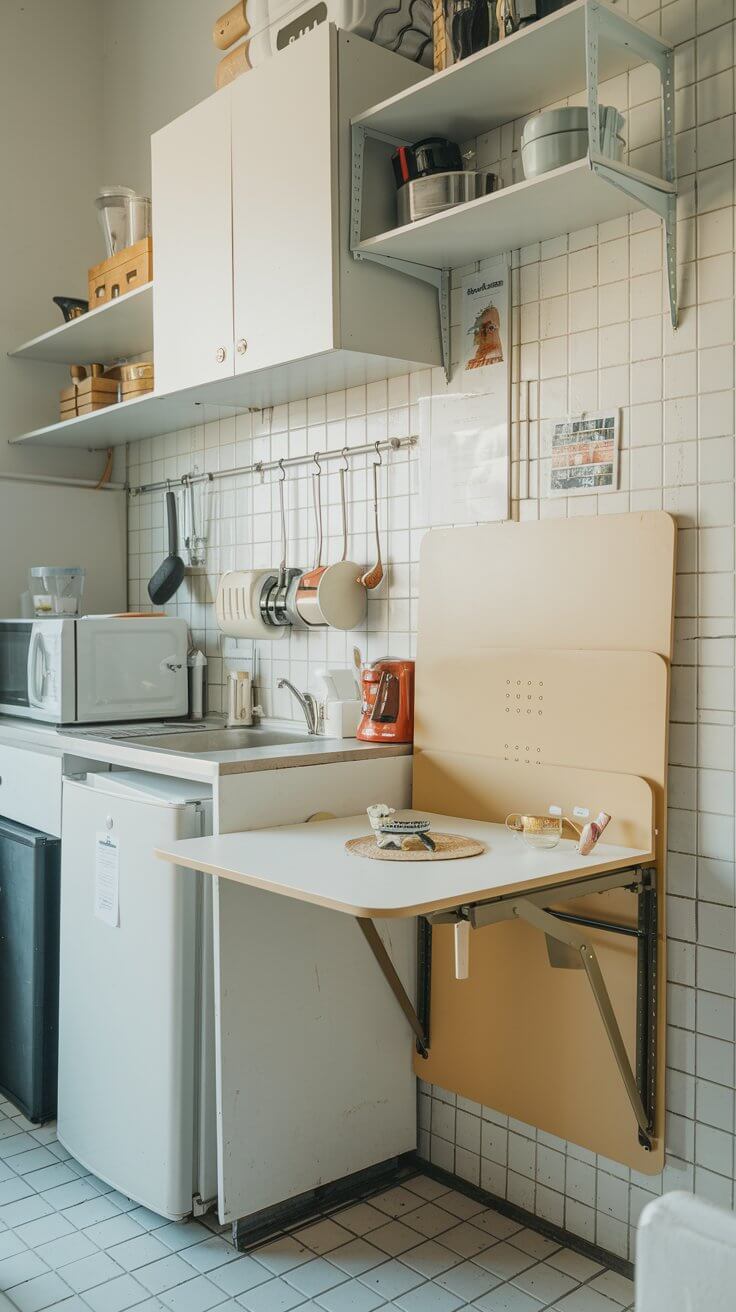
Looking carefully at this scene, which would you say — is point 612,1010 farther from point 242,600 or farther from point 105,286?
point 105,286

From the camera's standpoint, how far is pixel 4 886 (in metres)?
2.71

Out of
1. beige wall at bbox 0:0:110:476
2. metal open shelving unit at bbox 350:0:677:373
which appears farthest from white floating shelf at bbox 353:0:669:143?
beige wall at bbox 0:0:110:476

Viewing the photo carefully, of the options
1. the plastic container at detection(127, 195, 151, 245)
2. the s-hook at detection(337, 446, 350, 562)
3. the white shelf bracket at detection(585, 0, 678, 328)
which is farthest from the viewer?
the plastic container at detection(127, 195, 151, 245)

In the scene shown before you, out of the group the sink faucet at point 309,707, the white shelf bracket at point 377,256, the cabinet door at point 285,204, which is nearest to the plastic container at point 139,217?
the cabinet door at point 285,204

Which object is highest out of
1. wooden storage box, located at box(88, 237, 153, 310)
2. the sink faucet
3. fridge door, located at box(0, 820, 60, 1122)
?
wooden storage box, located at box(88, 237, 153, 310)

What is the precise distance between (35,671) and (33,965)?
825 mm

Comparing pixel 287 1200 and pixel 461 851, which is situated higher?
pixel 461 851

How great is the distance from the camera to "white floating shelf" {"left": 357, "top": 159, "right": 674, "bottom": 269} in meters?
1.84

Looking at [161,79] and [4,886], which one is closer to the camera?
[4,886]

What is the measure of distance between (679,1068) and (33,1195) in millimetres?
1400

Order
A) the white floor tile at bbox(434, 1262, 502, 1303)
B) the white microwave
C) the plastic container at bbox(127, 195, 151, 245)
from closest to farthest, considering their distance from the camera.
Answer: the white floor tile at bbox(434, 1262, 502, 1303) → the white microwave → the plastic container at bbox(127, 195, 151, 245)

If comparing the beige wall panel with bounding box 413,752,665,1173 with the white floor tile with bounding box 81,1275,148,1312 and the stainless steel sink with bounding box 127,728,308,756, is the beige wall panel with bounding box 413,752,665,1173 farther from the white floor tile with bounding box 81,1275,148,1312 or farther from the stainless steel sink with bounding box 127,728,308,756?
the white floor tile with bounding box 81,1275,148,1312

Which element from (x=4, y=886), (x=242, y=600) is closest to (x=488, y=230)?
(x=242, y=600)

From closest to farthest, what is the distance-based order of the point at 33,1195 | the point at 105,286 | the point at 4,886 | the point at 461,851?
the point at 461,851 < the point at 33,1195 < the point at 4,886 < the point at 105,286
